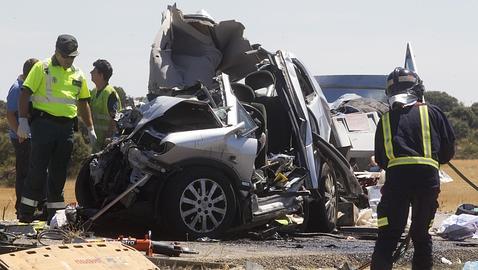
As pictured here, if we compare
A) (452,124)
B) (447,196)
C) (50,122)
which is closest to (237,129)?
(50,122)

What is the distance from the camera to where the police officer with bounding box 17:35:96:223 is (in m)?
11.6

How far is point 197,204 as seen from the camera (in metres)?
10.7

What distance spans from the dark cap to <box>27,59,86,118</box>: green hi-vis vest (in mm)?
221

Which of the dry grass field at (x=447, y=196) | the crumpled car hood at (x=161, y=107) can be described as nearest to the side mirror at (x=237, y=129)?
the crumpled car hood at (x=161, y=107)

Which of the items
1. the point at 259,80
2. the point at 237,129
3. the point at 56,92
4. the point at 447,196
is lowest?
the point at 447,196

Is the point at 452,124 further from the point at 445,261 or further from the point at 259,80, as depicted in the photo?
the point at 445,261

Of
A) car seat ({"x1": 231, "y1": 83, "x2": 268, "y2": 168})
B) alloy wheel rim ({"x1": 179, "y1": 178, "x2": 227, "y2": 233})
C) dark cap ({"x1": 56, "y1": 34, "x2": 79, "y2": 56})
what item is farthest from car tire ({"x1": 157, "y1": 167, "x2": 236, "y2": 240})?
dark cap ({"x1": 56, "y1": 34, "x2": 79, "y2": 56})

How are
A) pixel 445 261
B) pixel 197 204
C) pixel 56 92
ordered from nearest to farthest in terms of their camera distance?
pixel 445 261, pixel 197 204, pixel 56 92

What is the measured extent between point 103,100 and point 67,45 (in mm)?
1868

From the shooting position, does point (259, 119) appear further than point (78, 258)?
Yes

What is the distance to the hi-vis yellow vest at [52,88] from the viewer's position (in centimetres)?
1162

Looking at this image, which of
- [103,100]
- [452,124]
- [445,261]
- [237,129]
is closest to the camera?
[445,261]

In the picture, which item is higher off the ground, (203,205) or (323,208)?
(203,205)

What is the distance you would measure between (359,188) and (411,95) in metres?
4.22
